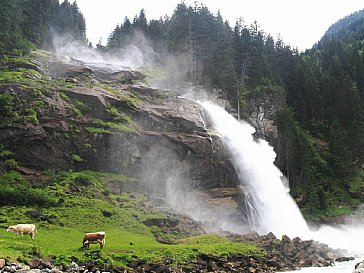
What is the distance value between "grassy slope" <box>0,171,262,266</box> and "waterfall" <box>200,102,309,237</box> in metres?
15.0

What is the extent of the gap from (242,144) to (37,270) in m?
39.4

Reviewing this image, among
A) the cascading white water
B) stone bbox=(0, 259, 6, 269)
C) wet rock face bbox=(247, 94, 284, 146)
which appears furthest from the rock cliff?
stone bbox=(0, 259, 6, 269)

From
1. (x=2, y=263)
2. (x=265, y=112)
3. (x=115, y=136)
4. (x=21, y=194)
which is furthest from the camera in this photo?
(x=265, y=112)

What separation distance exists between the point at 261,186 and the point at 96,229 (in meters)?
26.9

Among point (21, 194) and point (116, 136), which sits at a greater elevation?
point (116, 136)

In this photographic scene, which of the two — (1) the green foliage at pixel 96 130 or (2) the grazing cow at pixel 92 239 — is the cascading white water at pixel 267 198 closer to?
(1) the green foliage at pixel 96 130

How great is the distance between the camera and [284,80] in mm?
87000

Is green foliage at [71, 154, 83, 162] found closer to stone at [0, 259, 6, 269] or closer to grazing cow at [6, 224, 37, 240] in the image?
grazing cow at [6, 224, 37, 240]

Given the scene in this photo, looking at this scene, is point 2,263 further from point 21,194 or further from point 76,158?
point 76,158

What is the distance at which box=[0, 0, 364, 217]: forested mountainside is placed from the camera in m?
63.9

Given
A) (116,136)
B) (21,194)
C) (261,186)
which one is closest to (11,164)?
(21,194)

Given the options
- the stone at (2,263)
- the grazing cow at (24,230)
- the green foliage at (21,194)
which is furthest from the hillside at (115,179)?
the stone at (2,263)

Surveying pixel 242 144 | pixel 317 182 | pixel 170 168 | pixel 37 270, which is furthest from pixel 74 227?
pixel 317 182

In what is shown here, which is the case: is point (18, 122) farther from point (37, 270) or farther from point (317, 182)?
point (317, 182)
